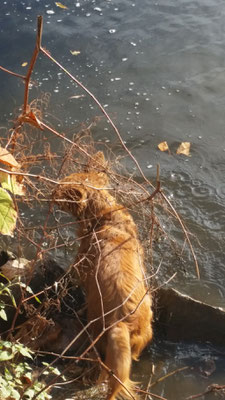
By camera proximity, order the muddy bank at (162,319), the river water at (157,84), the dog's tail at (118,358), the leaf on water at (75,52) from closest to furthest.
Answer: the dog's tail at (118,358), the muddy bank at (162,319), the river water at (157,84), the leaf on water at (75,52)

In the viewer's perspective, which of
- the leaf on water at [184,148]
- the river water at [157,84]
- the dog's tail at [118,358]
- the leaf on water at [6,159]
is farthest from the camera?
the leaf on water at [184,148]

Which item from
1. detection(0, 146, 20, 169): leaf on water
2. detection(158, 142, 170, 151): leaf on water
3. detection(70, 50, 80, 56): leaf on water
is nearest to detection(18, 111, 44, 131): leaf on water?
detection(0, 146, 20, 169): leaf on water

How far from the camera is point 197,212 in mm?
5578

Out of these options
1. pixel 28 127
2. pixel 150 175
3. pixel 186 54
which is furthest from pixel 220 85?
pixel 28 127

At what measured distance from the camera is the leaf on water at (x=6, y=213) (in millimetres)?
2475

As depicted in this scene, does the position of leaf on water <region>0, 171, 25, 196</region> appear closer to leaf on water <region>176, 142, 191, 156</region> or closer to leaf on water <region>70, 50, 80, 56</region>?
leaf on water <region>176, 142, 191, 156</region>

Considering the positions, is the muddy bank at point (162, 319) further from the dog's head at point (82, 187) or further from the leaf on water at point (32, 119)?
the leaf on water at point (32, 119)

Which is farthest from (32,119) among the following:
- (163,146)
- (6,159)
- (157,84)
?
(157,84)

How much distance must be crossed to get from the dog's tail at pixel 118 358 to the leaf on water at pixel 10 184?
1198 mm

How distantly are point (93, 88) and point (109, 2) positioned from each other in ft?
7.95

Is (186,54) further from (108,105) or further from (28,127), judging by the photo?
(28,127)

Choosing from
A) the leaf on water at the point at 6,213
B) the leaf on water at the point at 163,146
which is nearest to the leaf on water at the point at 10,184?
the leaf on water at the point at 6,213

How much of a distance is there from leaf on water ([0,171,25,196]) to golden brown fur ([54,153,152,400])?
21.8 inches

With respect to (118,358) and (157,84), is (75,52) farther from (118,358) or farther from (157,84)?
(118,358)
